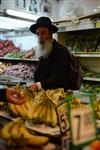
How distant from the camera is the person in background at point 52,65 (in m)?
3.27

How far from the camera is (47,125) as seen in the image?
1896 mm

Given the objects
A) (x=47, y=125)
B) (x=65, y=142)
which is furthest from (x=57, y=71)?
(x=65, y=142)

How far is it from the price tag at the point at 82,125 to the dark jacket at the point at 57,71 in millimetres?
1633

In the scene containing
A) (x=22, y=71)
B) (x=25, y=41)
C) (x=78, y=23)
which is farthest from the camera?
(x=25, y=41)

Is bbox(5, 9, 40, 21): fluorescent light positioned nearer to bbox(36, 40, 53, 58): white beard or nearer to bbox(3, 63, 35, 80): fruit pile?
bbox(3, 63, 35, 80): fruit pile

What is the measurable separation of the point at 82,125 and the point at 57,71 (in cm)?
178

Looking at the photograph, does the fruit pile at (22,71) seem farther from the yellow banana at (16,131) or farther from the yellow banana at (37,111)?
the yellow banana at (16,131)

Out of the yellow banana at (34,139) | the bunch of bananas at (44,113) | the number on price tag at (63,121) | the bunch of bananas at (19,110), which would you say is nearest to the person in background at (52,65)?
the bunch of bananas at (19,110)

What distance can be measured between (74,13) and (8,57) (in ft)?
6.27

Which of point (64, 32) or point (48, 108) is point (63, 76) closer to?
point (48, 108)

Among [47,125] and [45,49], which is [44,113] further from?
[45,49]

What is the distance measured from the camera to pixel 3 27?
6.52 metres

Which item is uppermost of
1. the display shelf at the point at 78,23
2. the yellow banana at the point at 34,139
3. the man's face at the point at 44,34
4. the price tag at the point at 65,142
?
the display shelf at the point at 78,23

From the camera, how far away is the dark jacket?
10.7 ft
